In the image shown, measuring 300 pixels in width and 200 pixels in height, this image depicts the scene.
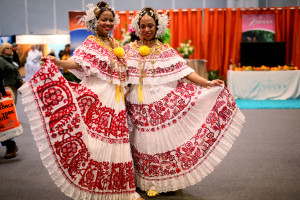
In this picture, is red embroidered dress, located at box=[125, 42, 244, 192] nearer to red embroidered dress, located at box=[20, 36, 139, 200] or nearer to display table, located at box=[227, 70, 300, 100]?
red embroidered dress, located at box=[20, 36, 139, 200]

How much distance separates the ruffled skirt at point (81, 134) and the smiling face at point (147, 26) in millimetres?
523

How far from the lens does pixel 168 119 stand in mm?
2324

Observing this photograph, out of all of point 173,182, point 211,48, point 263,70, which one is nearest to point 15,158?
point 173,182

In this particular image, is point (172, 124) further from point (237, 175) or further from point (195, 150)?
point (237, 175)

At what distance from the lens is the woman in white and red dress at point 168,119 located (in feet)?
7.44

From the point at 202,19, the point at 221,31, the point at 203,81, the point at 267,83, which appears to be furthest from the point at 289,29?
the point at 203,81

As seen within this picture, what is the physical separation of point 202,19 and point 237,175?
7116mm

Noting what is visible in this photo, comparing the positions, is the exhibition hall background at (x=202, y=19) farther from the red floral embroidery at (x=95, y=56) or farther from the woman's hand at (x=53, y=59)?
the woman's hand at (x=53, y=59)

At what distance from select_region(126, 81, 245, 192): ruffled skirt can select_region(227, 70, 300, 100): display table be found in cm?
551

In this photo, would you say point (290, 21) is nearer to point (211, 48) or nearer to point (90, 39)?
point (211, 48)

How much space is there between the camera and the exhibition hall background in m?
8.73

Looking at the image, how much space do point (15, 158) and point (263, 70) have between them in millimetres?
6333

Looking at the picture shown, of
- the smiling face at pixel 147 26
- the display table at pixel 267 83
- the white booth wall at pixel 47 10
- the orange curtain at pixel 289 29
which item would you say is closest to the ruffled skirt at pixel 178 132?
the smiling face at pixel 147 26

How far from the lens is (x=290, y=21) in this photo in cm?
876
